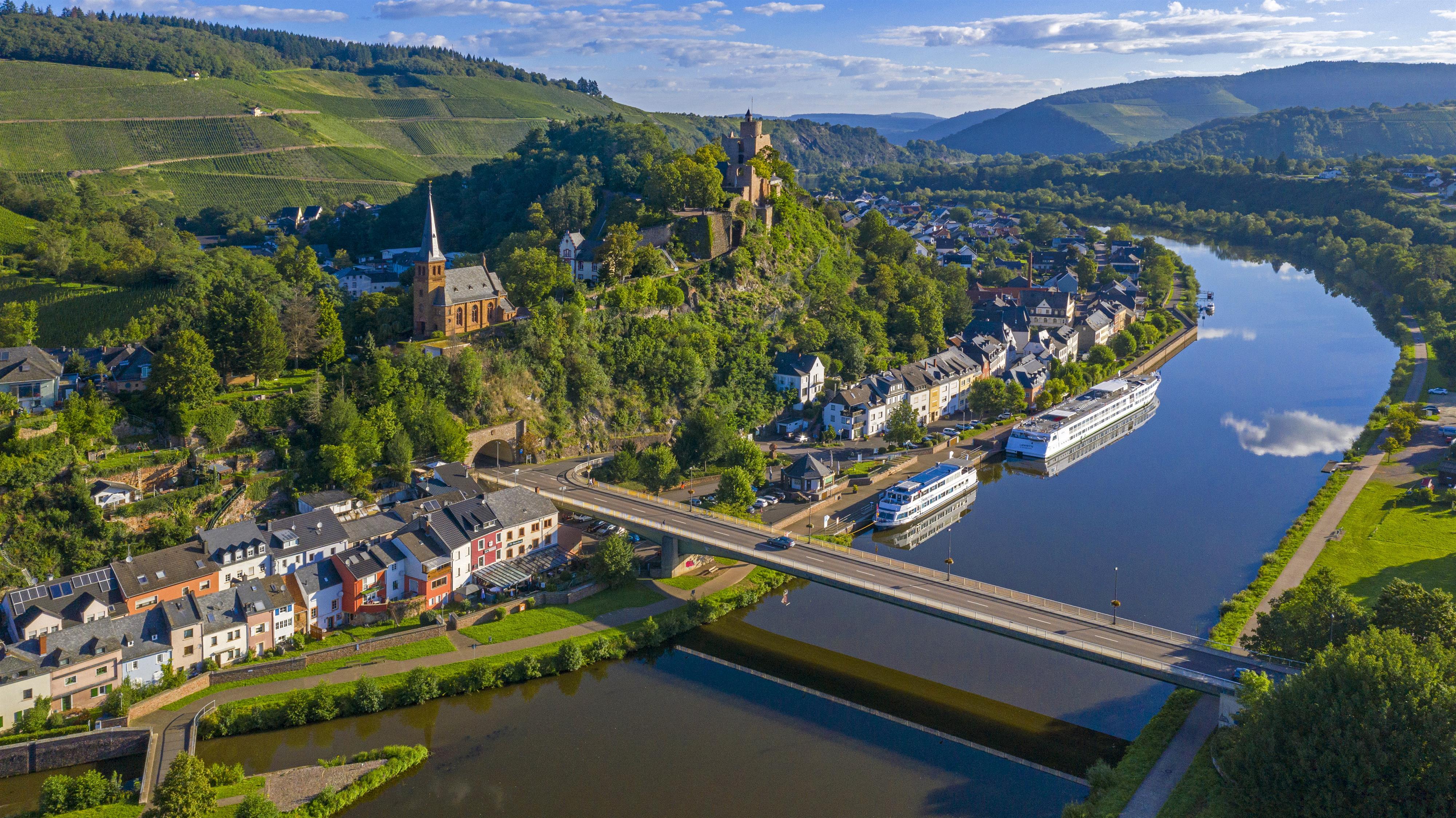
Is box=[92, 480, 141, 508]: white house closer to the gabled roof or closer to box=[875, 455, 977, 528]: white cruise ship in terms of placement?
box=[875, 455, 977, 528]: white cruise ship

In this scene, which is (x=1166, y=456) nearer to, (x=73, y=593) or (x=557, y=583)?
(x=557, y=583)

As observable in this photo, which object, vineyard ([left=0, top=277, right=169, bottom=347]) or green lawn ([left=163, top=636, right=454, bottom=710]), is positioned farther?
vineyard ([left=0, top=277, right=169, bottom=347])

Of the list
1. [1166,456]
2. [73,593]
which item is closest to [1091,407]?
[1166,456]

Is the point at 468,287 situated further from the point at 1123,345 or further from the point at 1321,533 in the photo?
the point at 1123,345

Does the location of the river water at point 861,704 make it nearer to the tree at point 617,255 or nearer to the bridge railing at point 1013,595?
the bridge railing at point 1013,595

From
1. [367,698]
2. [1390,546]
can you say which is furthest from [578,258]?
[1390,546]

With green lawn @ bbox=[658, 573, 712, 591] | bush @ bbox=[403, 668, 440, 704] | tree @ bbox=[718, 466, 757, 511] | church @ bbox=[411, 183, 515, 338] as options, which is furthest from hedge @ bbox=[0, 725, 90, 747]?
church @ bbox=[411, 183, 515, 338]
